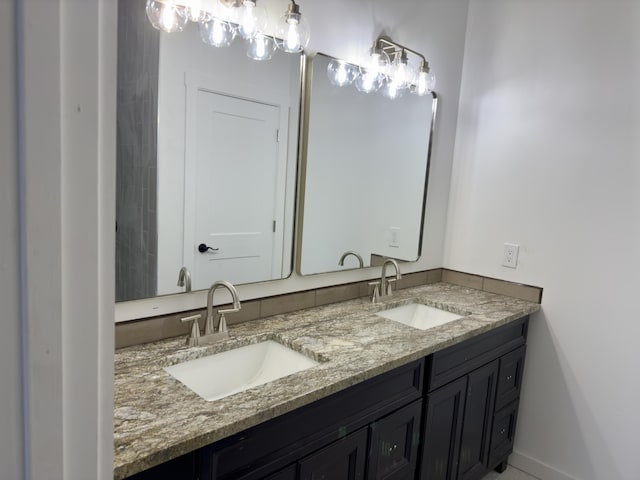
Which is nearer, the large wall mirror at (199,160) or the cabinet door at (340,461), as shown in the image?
the cabinet door at (340,461)

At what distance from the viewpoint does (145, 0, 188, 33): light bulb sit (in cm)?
132

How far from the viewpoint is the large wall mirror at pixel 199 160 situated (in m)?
1.34

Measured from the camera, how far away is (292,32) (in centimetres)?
161

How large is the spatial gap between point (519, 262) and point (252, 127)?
158 centimetres

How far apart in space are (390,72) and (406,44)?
0.70ft

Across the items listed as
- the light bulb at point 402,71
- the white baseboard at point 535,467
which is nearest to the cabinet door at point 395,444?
the white baseboard at point 535,467

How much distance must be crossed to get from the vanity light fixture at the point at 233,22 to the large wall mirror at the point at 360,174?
19 cm
